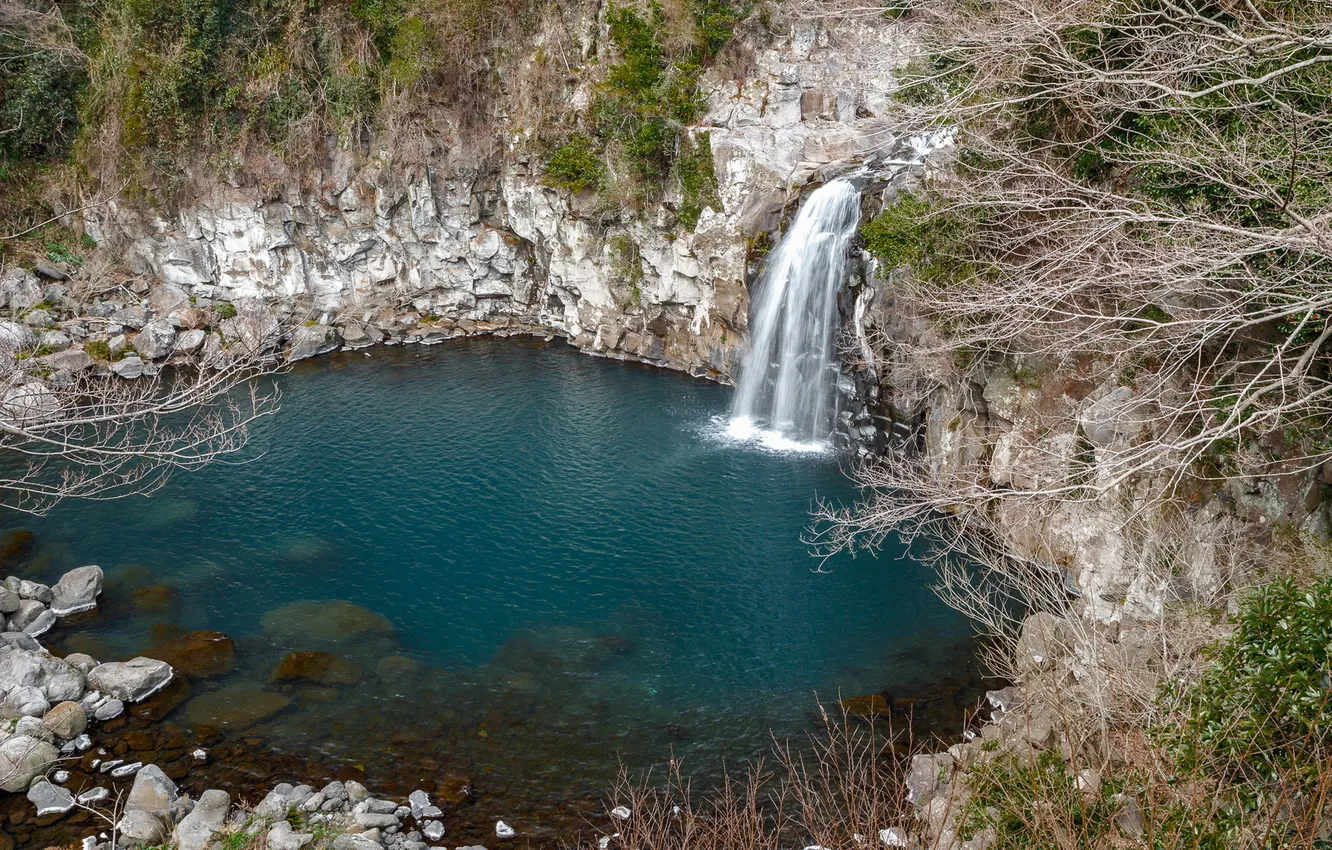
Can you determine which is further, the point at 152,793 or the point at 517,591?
the point at 517,591

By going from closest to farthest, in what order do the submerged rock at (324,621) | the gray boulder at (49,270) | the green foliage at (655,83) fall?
1. the submerged rock at (324,621)
2. the green foliage at (655,83)
3. the gray boulder at (49,270)

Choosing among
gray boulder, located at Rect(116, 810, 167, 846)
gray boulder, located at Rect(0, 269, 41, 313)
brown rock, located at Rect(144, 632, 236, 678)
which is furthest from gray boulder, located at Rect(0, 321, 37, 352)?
gray boulder, located at Rect(116, 810, 167, 846)

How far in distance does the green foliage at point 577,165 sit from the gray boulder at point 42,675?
731 inches

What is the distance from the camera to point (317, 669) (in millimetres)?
14484

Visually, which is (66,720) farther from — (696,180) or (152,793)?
(696,180)

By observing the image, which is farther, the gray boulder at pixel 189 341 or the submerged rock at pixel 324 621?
the gray boulder at pixel 189 341

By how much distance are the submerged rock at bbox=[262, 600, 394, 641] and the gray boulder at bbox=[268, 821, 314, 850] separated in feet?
15.1

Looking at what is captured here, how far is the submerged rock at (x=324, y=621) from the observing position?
15.4m

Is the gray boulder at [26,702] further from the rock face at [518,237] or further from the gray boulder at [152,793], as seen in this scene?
the rock face at [518,237]

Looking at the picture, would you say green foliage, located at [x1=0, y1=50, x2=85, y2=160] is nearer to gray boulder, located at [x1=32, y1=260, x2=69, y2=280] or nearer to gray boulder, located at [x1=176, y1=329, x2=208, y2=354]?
gray boulder, located at [x1=32, y1=260, x2=69, y2=280]

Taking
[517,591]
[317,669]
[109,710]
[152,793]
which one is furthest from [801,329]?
[152,793]

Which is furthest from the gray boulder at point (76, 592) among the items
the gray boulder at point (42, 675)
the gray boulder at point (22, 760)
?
the gray boulder at point (22, 760)

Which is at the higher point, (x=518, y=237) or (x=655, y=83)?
(x=655, y=83)

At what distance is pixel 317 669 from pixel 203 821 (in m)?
3.54
